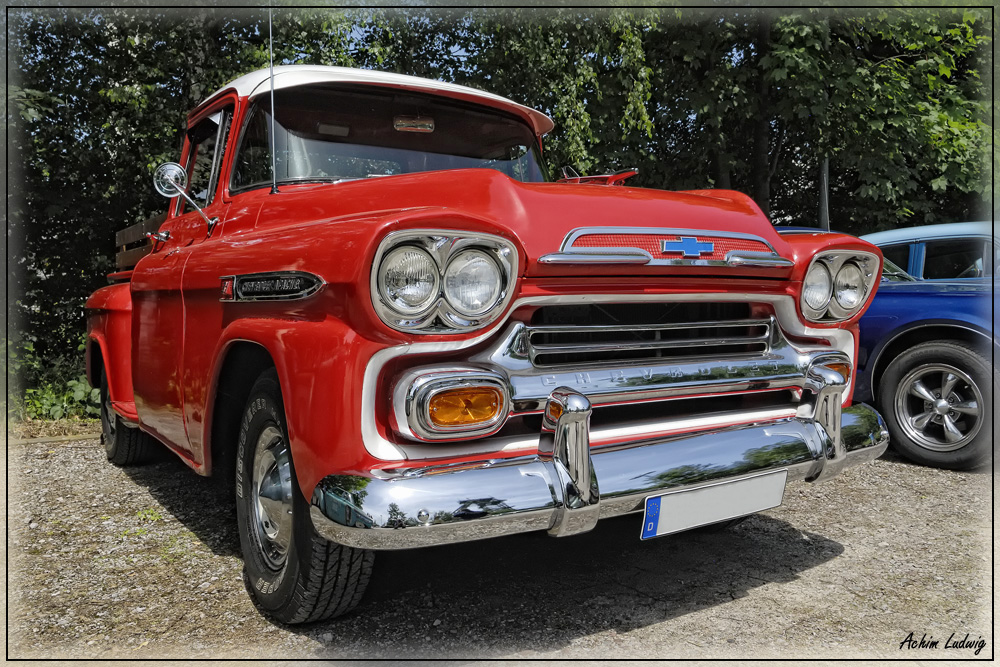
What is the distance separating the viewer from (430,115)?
339 centimetres

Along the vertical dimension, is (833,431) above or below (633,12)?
below

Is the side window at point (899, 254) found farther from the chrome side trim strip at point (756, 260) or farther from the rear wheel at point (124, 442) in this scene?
the rear wheel at point (124, 442)

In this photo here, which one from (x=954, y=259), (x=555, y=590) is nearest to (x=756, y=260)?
(x=555, y=590)

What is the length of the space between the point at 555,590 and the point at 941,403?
128 inches

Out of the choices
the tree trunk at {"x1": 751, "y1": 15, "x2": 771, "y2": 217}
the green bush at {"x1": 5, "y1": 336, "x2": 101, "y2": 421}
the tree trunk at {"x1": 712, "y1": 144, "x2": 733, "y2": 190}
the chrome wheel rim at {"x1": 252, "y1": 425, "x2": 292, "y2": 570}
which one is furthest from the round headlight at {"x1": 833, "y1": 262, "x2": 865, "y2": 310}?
the tree trunk at {"x1": 712, "y1": 144, "x2": 733, "y2": 190}

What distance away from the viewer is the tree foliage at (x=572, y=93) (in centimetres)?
737

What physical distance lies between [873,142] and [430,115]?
8658 mm

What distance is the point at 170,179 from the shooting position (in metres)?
3.25

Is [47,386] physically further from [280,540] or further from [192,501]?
[280,540]

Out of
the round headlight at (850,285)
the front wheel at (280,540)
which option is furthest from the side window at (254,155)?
the round headlight at (850,285)

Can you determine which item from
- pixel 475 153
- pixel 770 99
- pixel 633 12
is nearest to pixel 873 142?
pixel 770 99

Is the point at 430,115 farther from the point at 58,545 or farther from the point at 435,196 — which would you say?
the point at 58,545

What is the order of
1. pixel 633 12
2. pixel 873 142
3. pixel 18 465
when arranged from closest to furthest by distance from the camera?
pixel 18 465 < pixel 633 12 < pixel 873 142

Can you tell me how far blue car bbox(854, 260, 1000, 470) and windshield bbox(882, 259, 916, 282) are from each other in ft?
0.25
